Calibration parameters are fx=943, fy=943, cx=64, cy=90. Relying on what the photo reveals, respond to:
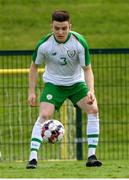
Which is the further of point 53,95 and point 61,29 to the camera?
point 53,95

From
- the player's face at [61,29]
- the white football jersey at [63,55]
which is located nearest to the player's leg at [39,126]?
the white football jersey at [63,55]

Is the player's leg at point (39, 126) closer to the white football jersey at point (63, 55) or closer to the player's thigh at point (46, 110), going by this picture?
the player's thigh at point (46, 110)

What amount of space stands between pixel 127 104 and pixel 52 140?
4.06 metres

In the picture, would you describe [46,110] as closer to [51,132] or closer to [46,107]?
[46,107]

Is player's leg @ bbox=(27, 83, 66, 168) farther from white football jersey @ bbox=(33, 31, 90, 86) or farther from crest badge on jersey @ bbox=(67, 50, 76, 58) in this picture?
crest badge on jersey @ bbox=(67, 50, 76, 58)

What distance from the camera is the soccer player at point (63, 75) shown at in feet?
37.1

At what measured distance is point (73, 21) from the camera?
27344 millimetres

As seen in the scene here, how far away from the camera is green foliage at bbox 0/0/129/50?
85.7 ft

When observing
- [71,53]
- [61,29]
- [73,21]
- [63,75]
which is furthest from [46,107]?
[73,21]

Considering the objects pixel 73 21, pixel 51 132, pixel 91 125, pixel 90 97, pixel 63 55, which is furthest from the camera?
pixel 73 21

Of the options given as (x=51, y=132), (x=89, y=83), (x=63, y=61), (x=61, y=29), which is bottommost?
(x=51, y=132)

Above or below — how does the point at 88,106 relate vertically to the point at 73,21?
below

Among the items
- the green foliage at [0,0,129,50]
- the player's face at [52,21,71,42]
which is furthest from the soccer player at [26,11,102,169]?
the green foliage at [0,0,129,50]

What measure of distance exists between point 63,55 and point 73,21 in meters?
16.1
